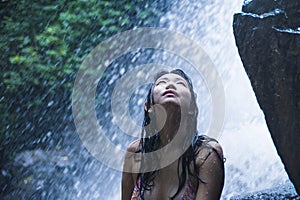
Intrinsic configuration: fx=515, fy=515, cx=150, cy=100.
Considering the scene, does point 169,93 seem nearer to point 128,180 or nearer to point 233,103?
point 128,180

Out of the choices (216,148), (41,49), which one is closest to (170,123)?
(216,148)

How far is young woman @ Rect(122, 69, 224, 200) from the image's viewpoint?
2221 mm

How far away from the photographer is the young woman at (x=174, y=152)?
2.22m

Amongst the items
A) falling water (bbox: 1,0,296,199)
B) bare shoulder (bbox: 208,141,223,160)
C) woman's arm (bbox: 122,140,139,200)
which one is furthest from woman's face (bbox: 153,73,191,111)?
falling water (bbox: 1,0,296,199)

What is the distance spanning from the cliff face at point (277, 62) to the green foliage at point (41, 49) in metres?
3.92

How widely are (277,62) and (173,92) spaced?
1058 mm

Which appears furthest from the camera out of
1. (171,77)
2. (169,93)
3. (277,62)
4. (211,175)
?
(277,62)

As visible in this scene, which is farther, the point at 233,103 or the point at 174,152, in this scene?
the point at 233,103

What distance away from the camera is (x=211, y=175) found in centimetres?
220

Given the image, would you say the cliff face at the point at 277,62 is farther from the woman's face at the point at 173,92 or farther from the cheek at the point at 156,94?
the cheek at the point at 156,94

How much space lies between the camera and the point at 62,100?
7.16 meters

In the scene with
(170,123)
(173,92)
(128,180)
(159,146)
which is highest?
(173,92)

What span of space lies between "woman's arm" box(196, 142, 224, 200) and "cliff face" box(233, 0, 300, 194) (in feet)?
3.33

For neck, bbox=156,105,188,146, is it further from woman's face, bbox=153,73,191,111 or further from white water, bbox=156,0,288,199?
white water, bbox=156,0,288,199
